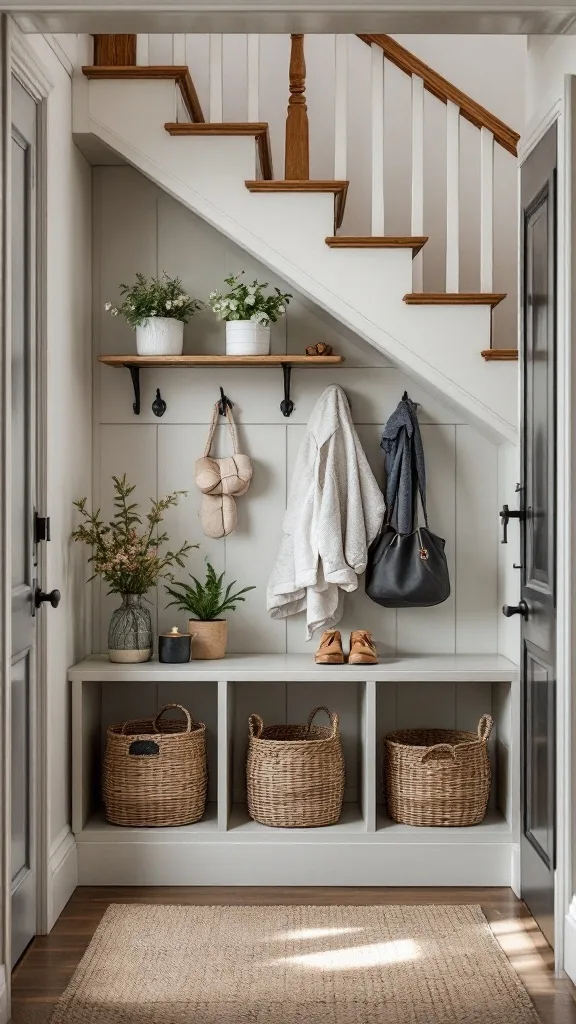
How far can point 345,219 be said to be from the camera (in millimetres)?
3768

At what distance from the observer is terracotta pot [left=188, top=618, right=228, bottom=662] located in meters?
3.48

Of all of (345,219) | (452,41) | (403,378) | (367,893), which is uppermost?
(452,41)

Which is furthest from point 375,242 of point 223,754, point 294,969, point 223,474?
point 294,969

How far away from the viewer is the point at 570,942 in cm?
258

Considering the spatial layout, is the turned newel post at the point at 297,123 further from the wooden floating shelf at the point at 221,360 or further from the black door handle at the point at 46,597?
the black door handle at the point at 46,597

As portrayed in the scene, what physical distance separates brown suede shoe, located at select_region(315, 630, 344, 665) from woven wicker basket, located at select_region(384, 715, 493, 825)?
340 millimetres

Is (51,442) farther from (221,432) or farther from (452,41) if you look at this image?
(452,41)

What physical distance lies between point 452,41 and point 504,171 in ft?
1.84

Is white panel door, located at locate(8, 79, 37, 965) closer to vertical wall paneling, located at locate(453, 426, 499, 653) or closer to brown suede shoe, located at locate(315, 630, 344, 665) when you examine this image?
brown suede shoe, located at locate(315, 630, 344, 665)

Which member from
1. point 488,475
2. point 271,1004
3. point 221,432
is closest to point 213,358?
point 221,432

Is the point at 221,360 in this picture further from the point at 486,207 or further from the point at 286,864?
the point at 286,864

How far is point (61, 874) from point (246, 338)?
179cm

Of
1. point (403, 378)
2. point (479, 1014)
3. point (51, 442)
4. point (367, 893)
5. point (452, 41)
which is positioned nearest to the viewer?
point (479, 1014)

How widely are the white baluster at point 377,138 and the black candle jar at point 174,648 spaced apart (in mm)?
1471
